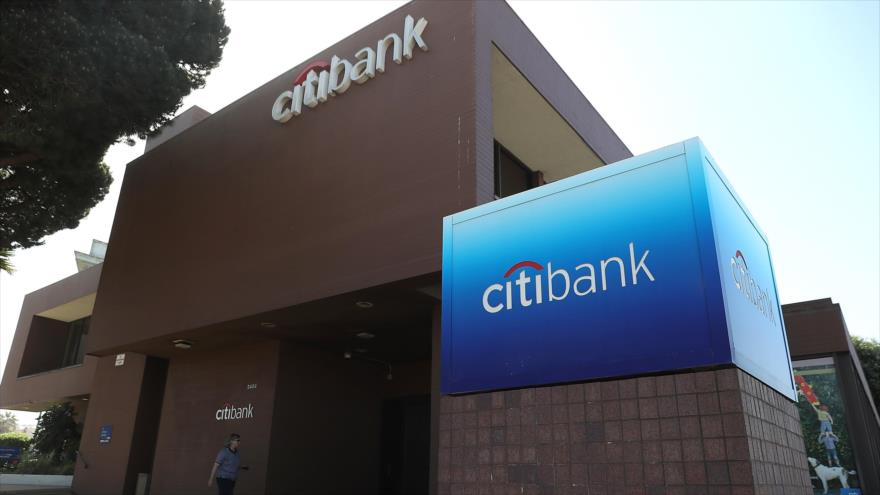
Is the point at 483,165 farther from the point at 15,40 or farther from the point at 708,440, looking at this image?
the point at 15,40

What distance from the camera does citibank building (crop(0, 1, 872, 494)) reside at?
3.23 m

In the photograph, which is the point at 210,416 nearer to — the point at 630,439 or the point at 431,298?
the point at 431,298

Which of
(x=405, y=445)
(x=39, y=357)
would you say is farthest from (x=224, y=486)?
(x=39, y=357)

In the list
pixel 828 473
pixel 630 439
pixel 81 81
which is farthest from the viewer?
pixel 828 473

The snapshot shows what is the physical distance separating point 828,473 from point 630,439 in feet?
35.2

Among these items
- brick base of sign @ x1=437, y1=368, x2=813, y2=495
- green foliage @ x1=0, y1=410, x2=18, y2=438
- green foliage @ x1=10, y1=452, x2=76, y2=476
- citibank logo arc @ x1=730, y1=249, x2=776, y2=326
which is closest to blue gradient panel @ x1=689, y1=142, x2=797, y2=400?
citibank logo arc @ x1=730, y1=249, x2=776, y2=326

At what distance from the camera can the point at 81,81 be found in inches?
380

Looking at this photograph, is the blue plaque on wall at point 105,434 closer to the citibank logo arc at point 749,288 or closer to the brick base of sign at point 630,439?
the brick base of sign at point 630,439

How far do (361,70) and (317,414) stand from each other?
6.62 m

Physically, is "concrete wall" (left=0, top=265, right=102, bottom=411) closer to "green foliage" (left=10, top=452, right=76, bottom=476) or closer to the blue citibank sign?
"green foliage" (left=10, top=452, right=76, bottom=476)

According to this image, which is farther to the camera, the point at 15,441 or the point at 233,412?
the point at 15,441

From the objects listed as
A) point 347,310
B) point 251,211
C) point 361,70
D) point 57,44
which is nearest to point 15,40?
point 57,44

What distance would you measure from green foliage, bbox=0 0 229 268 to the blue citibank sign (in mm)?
8234

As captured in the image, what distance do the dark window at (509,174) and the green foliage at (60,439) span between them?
16.3m
